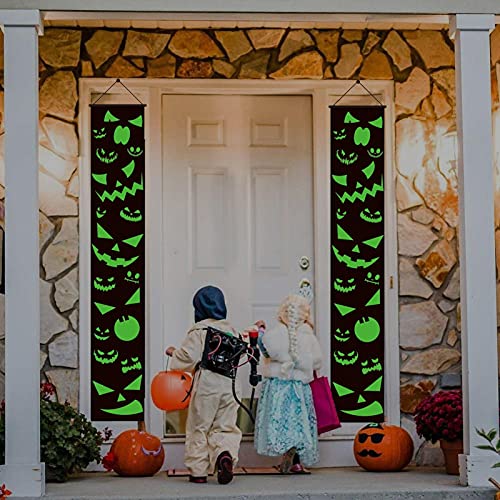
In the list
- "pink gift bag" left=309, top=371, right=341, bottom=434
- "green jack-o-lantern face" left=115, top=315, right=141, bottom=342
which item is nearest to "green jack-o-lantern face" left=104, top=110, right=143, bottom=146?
"green jack-o-lantern face" left=115, top=315, right=141, bottom=342

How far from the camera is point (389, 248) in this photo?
7820 mm

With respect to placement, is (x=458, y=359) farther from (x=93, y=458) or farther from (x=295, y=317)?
(x=93, y=458)

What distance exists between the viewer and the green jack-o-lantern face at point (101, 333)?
771 centimetres

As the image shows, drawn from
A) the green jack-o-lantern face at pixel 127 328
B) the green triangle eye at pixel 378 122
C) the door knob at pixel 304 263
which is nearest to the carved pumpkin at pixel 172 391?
the green jack-o-lantern face at pixel 127 328

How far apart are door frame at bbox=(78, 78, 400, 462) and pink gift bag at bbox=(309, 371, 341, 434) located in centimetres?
33

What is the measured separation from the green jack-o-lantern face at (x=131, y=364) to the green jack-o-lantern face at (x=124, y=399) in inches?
2.5

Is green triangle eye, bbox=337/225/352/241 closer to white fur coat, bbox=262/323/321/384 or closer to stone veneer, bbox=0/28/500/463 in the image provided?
stone veneer, bbox=0/28/500/463

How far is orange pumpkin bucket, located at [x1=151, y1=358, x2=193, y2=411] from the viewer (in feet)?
23.4

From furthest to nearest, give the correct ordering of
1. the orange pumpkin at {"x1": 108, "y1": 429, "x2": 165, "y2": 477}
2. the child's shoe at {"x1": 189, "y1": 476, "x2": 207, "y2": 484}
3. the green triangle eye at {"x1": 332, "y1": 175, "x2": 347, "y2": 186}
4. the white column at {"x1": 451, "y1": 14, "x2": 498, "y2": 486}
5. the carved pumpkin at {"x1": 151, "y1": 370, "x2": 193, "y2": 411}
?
1. the green triangle eye at {"x1": 332, "y1": 175, "x2": 347, "y2": 186}
2. the orange pumpkin at {"x1": 108, "y1": 429, "x2": 165, "y2": 477}
3. the carved pumpkin at {"x1": 151, "y1": 370, "x2": 193, "y2": 411}
4. the child's shoe at {"x1": 189, "y1": 476, "x2": 207, "y2": 484}
5. the white column at {"x1": 451, "y1": 14, "x2": 498, "y2": 486}

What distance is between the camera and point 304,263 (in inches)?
311

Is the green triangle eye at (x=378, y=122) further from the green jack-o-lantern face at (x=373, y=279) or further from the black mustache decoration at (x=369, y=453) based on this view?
the black mustache decoration at (x=369, y=453)

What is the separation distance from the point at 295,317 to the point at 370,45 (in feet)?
6.01

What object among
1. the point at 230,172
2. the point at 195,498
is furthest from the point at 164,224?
the point at 195,498

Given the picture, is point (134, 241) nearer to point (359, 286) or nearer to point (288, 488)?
point (359, 286)
